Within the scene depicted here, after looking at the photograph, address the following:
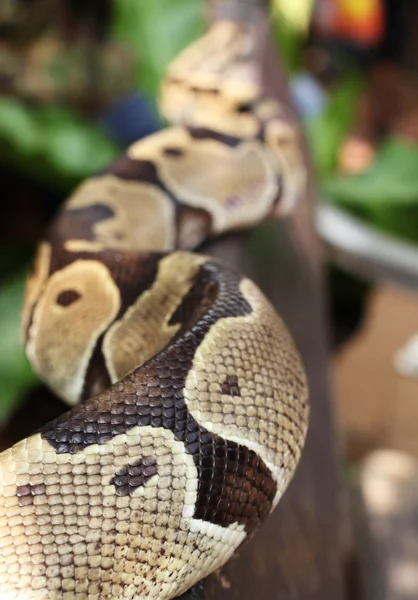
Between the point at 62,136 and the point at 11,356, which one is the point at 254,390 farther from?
the point at 62,136

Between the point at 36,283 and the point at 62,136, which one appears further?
the point at 62,136

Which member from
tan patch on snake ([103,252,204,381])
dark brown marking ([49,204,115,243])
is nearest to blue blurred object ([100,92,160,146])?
dark brown marking ([49,204,115,243])

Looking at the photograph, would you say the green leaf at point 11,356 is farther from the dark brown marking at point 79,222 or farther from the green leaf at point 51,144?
the dark brown marking at point 79,222

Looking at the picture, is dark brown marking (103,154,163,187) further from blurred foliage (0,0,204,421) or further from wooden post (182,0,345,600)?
blurred foliage (0,0,204,421)

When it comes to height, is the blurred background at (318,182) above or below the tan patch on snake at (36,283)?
below

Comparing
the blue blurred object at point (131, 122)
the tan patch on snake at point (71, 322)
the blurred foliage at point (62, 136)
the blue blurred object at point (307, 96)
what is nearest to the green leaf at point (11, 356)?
the blurred foliage at point (62, 136)

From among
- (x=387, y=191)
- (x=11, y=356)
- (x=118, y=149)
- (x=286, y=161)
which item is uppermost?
(x=286, y=161)

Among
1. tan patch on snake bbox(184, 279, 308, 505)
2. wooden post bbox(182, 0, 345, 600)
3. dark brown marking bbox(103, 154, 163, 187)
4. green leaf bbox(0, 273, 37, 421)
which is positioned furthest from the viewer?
green leaf bbox(0, 273, 37, 421)

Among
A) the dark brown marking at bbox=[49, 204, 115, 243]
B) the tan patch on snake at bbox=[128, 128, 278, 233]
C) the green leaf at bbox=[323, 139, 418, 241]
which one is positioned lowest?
the green leaf at bbox=[323, 139, 418, 241]

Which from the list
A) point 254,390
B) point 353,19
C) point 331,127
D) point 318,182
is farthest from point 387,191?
point 353,19
